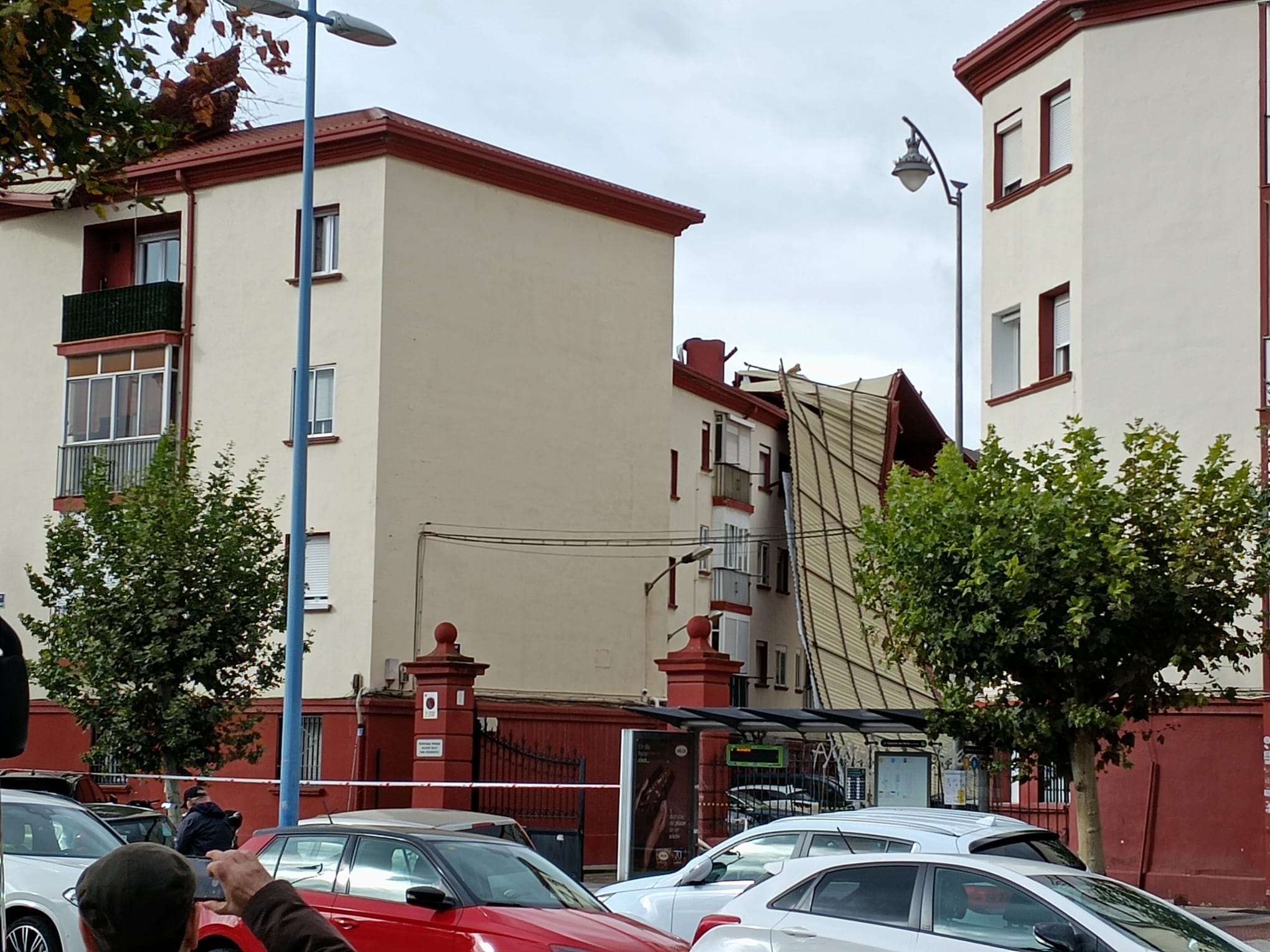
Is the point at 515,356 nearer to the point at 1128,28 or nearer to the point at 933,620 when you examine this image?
the point at 1128,28

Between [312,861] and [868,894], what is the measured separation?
426 cm

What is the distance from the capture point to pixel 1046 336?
27500 millimetres

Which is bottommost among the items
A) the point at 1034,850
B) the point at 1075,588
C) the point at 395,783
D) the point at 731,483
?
the point at 395,783

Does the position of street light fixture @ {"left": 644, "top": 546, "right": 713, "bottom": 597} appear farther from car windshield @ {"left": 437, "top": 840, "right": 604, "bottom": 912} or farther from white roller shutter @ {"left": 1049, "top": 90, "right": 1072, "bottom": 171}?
car windshield @ {"left": 437, "top": 840, "right": 604, "bottom": 912}

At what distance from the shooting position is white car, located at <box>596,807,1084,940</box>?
1317 cm

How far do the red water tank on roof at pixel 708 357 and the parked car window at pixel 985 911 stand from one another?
132ft

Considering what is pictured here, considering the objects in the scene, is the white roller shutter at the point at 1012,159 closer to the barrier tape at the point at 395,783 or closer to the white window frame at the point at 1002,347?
the white window frame at the point at 1002,347

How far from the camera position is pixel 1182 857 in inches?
971

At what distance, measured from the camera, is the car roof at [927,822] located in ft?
43.4

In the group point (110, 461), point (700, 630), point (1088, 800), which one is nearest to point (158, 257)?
point (110, 461)

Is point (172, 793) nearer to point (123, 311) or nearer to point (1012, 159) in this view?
point (123, 311)

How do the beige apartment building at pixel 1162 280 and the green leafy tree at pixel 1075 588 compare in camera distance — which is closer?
the green leafy tree at pixel 1075 588

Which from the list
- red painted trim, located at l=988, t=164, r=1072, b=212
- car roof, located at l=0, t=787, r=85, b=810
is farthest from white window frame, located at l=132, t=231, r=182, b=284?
car roof, located at l=0, t=787, r=85, b=810

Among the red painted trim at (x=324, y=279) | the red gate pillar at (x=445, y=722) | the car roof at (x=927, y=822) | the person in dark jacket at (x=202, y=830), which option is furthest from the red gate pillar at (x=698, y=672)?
the car roof at (x=927, y=822)
